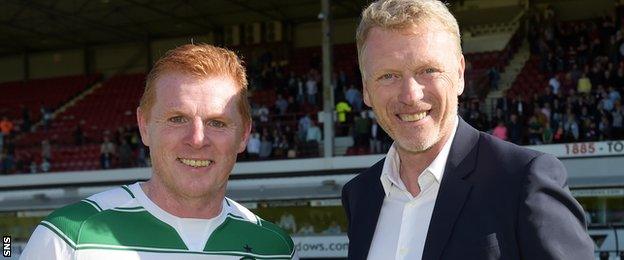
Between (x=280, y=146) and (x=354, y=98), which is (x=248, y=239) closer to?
(x=280, y=146)

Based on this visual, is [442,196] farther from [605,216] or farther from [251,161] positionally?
[251,161]

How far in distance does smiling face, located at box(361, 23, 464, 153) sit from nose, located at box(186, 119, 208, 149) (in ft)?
1.92

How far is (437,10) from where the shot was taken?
2.30 meters

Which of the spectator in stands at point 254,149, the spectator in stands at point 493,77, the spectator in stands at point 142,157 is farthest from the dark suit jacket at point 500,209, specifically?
the spectator in stands at point 493,77

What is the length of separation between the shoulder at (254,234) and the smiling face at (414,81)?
0.69 m

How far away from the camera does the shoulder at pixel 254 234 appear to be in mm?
2703

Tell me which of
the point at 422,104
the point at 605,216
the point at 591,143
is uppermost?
the point at 422,104

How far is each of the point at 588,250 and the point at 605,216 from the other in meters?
12.3

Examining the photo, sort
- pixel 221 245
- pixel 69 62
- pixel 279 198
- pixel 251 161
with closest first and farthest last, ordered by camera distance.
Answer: pixel 221 245 → pixel 279 198 → pixel 251 161 → pixel 69 62

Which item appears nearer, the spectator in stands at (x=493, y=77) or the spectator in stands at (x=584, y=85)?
the spectator in stands at (x=584, y=85)

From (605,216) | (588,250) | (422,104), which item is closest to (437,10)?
(422,104)

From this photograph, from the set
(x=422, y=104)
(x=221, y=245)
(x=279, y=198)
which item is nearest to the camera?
(x=422, y=104)

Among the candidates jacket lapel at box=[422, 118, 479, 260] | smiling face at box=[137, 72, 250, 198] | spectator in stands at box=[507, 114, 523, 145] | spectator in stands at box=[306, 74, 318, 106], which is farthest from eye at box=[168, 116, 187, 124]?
spectator in stands at box=[306, 74, 318, 106]

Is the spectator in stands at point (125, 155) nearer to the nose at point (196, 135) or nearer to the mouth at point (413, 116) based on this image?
the nose at point (196, 135)
